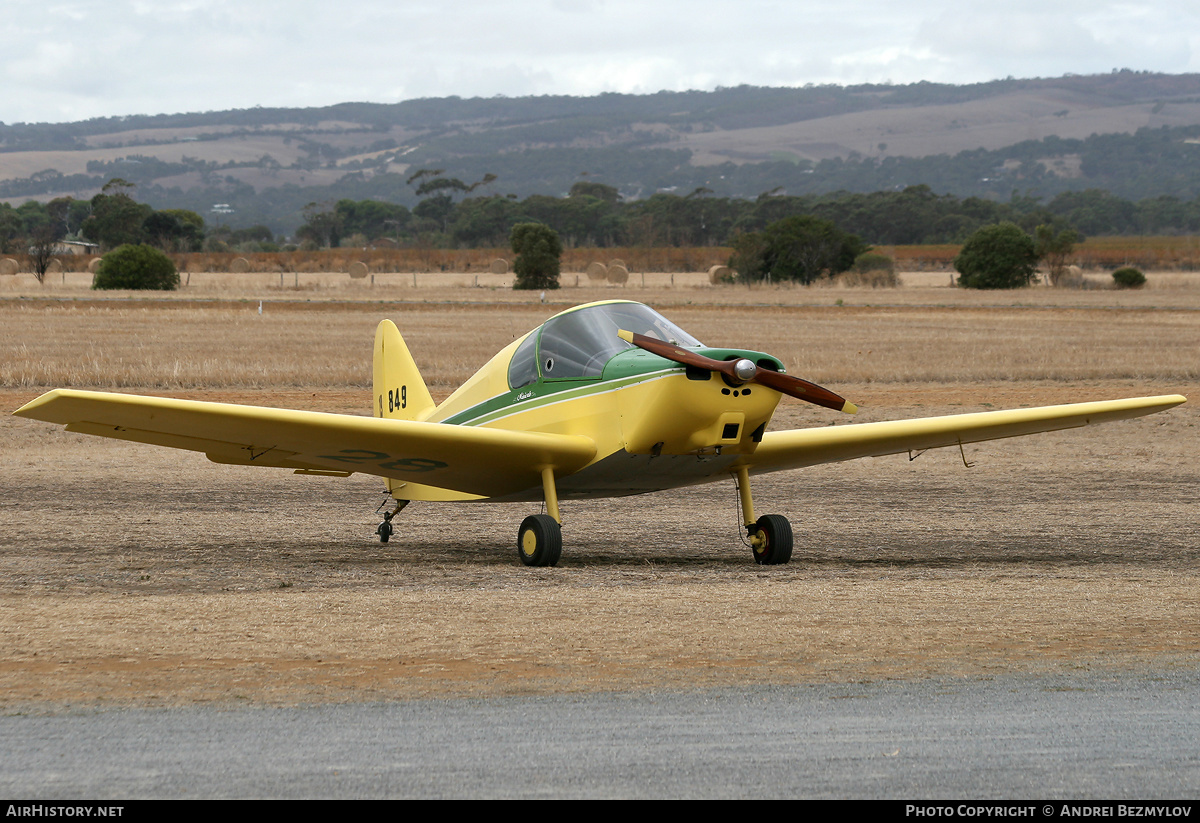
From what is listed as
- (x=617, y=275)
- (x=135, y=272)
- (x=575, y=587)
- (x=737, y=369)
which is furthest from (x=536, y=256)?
(x=575, y=587)

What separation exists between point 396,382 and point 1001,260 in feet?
185

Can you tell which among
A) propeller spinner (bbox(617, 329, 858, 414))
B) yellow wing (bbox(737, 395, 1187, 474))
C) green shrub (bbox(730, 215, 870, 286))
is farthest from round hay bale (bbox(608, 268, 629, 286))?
propeller spinner (bbox(617, 329, 858, 414))

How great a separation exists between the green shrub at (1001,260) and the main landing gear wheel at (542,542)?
5880 centimetres

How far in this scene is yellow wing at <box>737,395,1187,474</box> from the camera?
1089cm

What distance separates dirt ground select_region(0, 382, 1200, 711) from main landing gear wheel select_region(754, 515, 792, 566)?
314 mm

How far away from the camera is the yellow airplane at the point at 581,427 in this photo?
29.8 feet

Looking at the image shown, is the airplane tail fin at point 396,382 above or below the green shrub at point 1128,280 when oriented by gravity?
above

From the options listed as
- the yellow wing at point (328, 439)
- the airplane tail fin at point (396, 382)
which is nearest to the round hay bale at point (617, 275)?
the airplane tail fin at point (396, 382)

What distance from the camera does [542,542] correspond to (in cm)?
982

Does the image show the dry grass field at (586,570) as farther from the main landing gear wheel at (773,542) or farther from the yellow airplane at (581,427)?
the yellow airplane at (581,427)

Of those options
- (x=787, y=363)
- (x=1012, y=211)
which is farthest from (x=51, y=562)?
(x=1012, y=211)

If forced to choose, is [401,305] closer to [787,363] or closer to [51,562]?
[787,363]

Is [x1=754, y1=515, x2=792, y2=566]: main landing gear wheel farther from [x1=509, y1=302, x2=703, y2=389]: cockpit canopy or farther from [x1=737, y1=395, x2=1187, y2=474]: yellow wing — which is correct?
[x1=509, y1=302, x2=703, y2=389]: cockpit canopy

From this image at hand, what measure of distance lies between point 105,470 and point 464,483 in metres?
8.21
